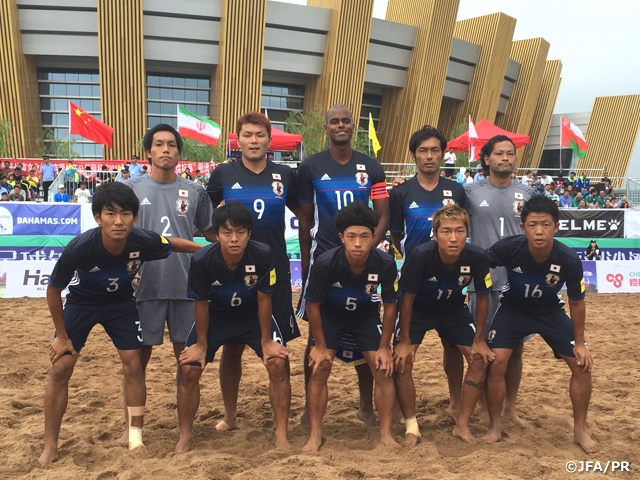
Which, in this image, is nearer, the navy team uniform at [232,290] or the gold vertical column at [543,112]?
the navy team uniform at [232,290]

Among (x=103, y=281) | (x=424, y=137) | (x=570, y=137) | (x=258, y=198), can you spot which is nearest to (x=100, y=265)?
(x=103, y=281)

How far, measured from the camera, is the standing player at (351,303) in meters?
4.35

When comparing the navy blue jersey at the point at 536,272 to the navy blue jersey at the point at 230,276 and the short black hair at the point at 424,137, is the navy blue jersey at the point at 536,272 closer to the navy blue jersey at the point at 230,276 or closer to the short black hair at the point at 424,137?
the short black hair at the point at 424,137

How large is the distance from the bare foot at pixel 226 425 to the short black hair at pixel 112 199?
1967mm

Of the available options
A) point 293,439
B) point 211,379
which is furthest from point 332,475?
point 211,379

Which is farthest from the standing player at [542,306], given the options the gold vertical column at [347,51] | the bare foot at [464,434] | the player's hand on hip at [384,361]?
the gold vertical column at [347,51]

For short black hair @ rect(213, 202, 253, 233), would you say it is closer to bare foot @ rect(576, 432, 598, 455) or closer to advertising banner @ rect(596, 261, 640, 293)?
bare foot @ rect(576, 432, 598, 455)

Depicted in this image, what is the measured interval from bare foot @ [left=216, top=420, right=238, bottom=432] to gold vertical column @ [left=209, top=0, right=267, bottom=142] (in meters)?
30.6

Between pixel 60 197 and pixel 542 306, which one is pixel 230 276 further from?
pixel 60 197

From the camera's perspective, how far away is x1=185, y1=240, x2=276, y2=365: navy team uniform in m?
4.30

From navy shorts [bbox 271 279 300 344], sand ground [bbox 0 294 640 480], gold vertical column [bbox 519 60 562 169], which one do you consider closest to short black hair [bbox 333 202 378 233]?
navy shorts [bbox 271 279 300 344]

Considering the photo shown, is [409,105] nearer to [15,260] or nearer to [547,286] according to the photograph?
[15,260]

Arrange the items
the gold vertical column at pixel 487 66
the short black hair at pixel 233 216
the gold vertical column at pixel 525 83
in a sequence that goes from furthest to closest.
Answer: the gold vertical column at pixel 525 83 < the gold vertical column at pixel 487 66 < the short black hair at pixel 233 216

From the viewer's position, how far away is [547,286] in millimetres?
4543
